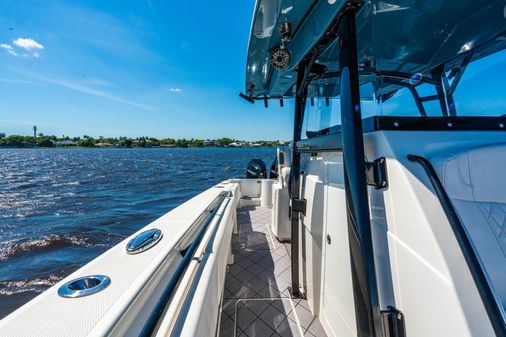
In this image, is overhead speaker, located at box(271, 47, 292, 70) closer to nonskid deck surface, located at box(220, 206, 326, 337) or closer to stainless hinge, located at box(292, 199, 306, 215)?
stainless hinge, located at box(292, 199, 306, 215)

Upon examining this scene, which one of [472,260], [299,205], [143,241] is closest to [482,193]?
[472,260]

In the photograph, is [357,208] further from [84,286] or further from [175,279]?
[84,286]

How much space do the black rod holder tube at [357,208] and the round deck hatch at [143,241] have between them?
3.24 ft

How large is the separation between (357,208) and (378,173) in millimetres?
160

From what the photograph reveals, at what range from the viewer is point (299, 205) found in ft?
5.60

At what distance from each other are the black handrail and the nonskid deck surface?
1278mm

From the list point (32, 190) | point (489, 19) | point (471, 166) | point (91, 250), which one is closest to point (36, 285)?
point (91, 250)

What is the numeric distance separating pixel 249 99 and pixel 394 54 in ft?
5.50

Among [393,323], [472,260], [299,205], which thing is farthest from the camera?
[299,205]

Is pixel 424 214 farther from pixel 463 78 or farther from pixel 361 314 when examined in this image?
pixel 463 78

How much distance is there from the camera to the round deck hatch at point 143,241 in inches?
43.1

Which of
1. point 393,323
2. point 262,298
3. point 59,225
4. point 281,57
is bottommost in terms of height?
point 59,225

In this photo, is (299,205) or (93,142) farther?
(93,142)

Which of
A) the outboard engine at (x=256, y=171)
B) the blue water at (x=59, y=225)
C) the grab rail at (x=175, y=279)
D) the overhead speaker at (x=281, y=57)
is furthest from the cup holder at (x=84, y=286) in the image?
the outboard engine at (x=256, y=171)
